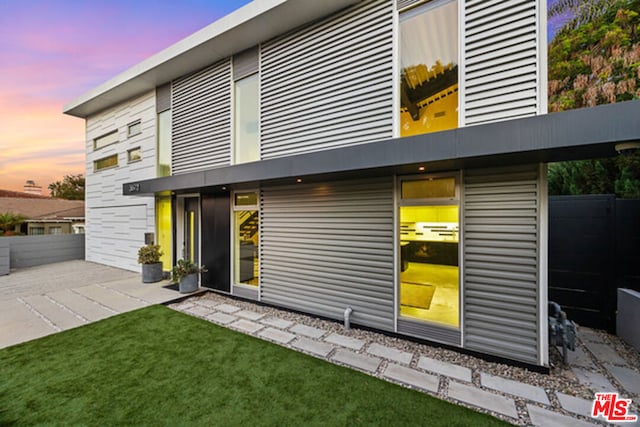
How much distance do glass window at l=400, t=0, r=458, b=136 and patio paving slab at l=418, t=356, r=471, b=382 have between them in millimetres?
3057

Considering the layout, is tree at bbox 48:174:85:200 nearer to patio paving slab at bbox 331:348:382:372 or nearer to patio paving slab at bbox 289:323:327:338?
patio paving slab at bbox 289:323:327:338

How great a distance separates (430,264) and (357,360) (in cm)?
165

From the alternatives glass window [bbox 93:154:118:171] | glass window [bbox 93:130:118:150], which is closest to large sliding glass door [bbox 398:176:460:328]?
glass window [bbox 93:154:118:171]

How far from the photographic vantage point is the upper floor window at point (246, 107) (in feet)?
17.9

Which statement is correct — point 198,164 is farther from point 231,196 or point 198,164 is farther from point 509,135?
point 509,135

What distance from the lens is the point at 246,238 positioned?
5688mm

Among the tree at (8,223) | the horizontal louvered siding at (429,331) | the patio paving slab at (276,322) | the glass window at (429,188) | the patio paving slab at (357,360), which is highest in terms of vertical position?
the glass window at (429,188)

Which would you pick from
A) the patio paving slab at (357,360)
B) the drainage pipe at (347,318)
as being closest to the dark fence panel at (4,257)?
the drainage pipe at (347,318)

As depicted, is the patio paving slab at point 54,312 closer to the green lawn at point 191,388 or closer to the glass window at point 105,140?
the green lawn at point 191,388

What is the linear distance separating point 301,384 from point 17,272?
11.4 metres

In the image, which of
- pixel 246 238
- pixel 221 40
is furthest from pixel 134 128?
pixel 246 238

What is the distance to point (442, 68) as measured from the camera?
362 cm

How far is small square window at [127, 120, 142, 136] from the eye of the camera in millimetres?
8086

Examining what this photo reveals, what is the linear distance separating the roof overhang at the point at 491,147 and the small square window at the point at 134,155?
6.22 meters
